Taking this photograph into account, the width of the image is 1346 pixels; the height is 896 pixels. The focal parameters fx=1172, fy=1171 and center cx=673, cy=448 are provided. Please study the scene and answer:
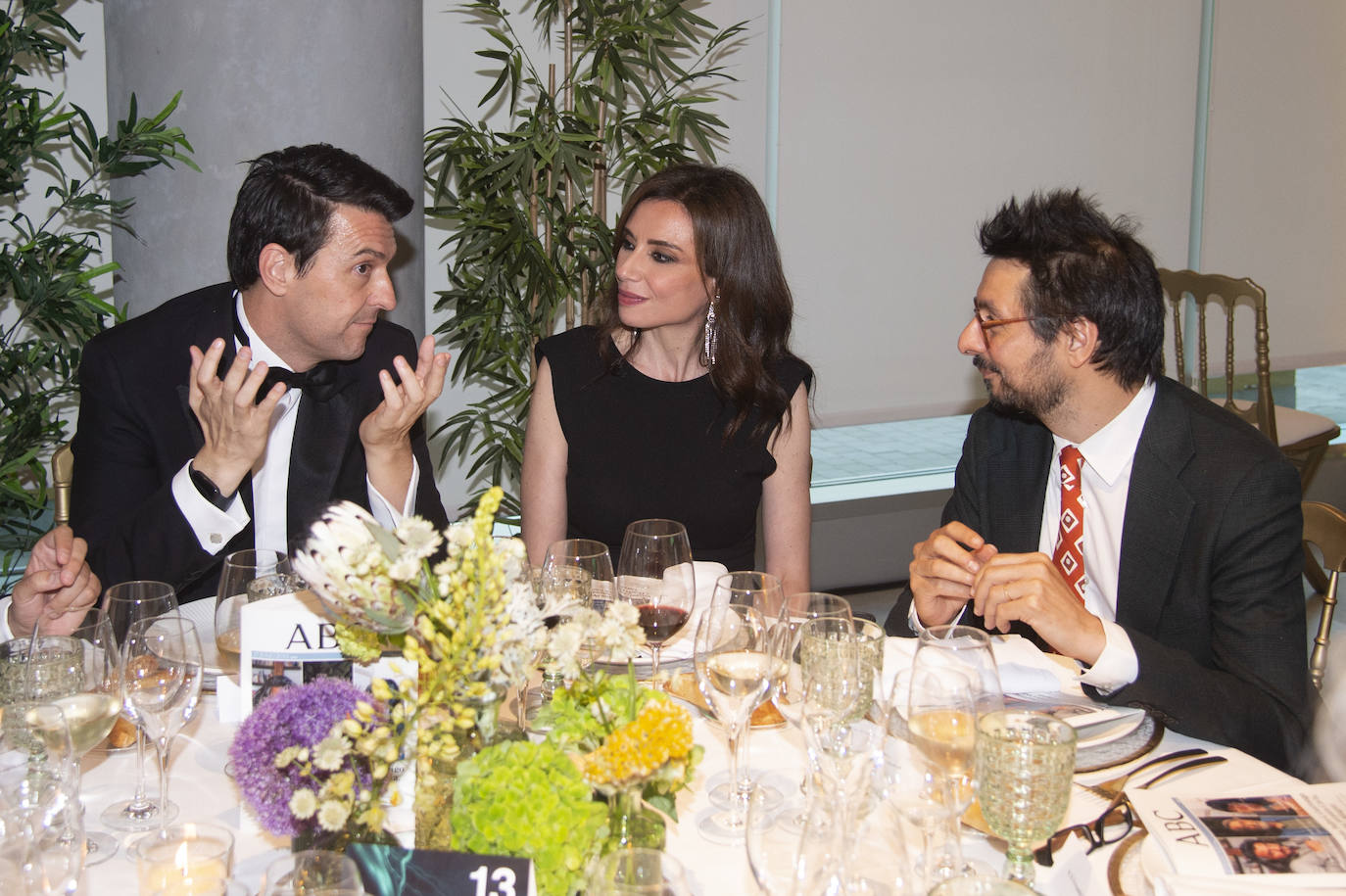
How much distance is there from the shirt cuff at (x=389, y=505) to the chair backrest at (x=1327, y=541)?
70.4 inches

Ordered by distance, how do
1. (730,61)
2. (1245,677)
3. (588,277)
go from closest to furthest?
1. (1245,677)
2. (588,277)
3. (730,61)

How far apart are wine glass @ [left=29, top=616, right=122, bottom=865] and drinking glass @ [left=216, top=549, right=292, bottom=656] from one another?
13 cm

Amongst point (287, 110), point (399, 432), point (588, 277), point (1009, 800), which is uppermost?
point (287, 110)

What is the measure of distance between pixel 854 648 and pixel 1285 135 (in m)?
5.50

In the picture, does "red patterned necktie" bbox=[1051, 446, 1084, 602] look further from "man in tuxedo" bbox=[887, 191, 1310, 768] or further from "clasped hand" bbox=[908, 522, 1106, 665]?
"clasped hand" bbox=[908, 522, 1106, 665]

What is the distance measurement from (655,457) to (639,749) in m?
1.78

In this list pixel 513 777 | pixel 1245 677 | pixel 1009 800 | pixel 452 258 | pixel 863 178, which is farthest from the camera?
pixel 863 178

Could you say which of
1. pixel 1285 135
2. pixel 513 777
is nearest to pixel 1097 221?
pixel 513 777

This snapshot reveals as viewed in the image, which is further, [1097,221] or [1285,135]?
[1285,135]

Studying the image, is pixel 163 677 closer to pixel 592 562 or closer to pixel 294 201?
pixel 592 562

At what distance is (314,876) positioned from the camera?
3.13ft

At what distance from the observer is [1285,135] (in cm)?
579

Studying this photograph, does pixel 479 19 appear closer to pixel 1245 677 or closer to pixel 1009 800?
pixel 1245 677

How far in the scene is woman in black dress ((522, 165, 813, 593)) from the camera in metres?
2.77
